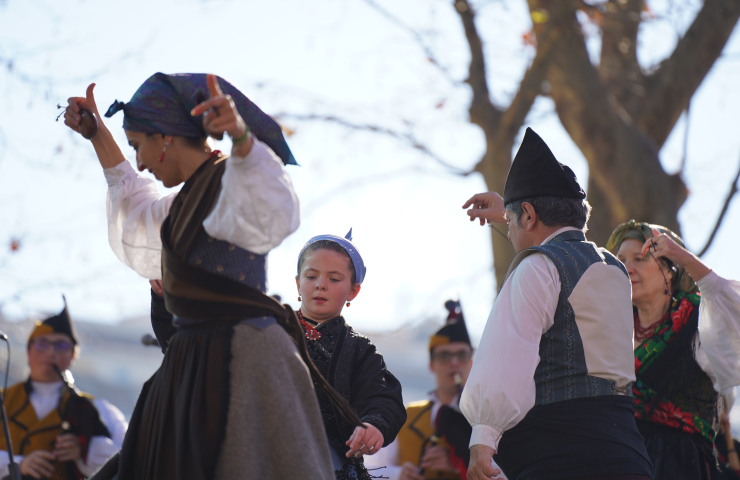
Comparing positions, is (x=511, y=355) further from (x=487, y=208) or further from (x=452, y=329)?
(x=452, y=329)

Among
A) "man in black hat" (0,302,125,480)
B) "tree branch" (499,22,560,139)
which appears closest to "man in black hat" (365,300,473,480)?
"man in black hat" (0,302,125,480)

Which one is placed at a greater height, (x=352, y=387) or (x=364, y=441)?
(x=352, y=387)

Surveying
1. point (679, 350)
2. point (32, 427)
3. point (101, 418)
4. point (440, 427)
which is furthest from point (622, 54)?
point (32, 427)

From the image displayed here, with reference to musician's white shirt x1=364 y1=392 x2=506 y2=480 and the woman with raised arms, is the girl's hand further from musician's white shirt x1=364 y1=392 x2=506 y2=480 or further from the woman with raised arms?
musician's white shirt x1=364 y1=392 x2=506 y2=480

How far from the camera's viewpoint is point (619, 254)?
3.97m

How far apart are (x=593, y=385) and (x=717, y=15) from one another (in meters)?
6.66

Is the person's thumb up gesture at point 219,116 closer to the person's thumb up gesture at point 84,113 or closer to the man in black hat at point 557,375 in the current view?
the person's thumb up gesture at point 84,113

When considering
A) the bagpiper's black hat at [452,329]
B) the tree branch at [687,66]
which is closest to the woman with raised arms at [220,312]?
the bagpiper's black hat at [452,329]

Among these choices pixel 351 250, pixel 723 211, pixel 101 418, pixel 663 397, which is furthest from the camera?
pixel 723 211

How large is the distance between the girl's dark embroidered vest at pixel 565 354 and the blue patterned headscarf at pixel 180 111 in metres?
Result: 1.05

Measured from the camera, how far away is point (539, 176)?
9.80 ft

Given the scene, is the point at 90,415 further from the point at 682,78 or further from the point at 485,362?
the point at 682,78

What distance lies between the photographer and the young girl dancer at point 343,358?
2898 millimetres

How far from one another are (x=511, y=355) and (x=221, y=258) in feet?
3.42
